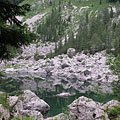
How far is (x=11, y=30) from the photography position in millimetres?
5645

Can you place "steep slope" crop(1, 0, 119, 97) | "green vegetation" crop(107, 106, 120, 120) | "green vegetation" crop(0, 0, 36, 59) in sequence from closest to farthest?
"green vegetation" crop(0, 0, 36, 59) → "green vegetation" crop(107, 106, 120, 120) → "steep slope" crop(1, 0, 119, 97)

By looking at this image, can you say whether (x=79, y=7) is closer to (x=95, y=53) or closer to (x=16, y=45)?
(x=95, y=53)

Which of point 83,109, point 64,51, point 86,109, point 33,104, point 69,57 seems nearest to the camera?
point 86,109

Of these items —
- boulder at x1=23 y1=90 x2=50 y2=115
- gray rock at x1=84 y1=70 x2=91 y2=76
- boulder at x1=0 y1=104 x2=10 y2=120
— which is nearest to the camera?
boulder at x1=0 y1=104 x2=10 y2=120

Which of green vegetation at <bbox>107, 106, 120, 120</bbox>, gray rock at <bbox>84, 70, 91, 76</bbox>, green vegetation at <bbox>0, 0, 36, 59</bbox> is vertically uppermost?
gray rock at <bbox>84, 70, 91, 76</bbox>

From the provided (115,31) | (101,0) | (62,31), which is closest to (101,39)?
(115,31)

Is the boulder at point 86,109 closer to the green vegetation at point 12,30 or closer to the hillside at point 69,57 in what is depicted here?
the hillside at point 69,57

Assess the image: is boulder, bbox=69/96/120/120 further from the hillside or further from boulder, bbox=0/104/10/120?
boulder, bbox=0/104/10/120

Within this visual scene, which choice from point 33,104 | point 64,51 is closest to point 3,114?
point 33,104

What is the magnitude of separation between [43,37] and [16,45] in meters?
113

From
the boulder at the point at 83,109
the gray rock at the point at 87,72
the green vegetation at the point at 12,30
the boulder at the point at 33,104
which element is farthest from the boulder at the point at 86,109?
the gray rock at the point at 87,72

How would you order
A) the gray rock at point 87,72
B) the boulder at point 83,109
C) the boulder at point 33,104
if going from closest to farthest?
the boulder at point 83,109
the boulder at point 33,104
the gray rock at point 87,72

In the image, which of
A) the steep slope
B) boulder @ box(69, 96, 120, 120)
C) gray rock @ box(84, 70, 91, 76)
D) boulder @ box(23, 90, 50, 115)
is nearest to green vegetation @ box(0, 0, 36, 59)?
boulder @ box(69, 96, 120, 120)

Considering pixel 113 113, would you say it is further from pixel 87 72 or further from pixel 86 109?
pixel 87 72
